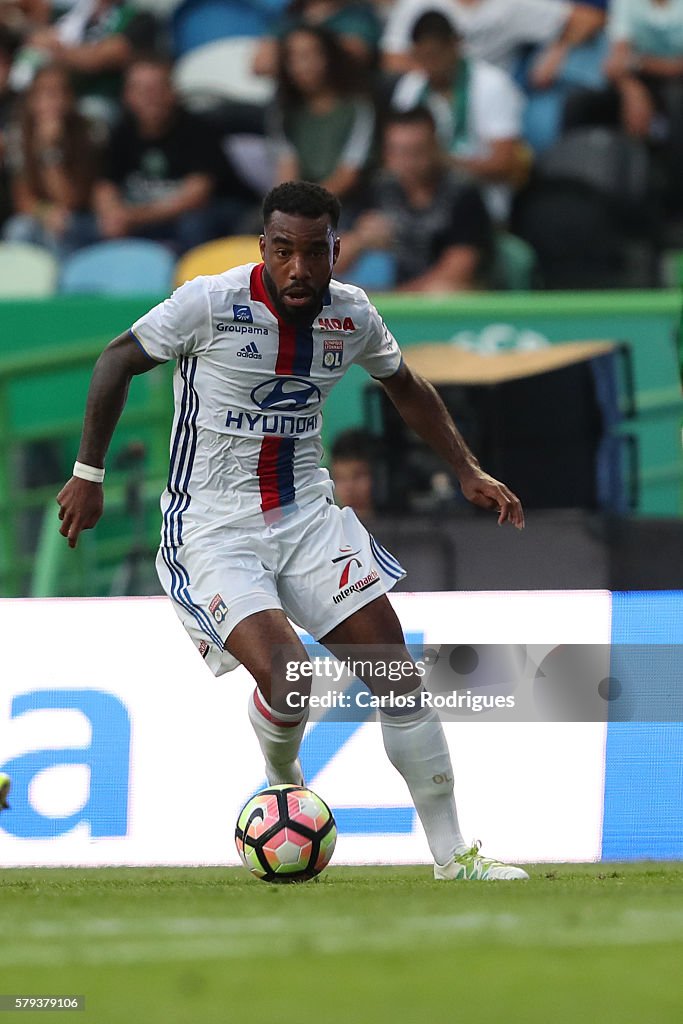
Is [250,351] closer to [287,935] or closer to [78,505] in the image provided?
[78,505]

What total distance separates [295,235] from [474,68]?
567 centimetres

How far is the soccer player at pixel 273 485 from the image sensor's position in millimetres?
5121

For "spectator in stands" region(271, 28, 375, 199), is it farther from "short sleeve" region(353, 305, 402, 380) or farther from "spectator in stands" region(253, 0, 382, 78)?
"short sleeve" region(353, 305, 402, 380)

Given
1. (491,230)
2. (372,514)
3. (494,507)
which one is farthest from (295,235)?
(491,230)

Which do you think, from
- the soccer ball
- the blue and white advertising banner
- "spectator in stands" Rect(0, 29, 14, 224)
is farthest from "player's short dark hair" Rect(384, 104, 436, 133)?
the soccer ball

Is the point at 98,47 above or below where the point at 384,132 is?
above

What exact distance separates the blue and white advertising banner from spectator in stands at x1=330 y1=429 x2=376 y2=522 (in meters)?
2.28

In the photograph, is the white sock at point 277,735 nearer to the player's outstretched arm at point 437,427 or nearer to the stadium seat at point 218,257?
the player's outstretched arm at point 437,427

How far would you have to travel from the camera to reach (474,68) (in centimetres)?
1033

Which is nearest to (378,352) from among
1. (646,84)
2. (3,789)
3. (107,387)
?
(107,387)

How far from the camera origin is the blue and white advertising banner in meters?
6.04

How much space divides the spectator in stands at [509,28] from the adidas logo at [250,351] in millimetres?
5733

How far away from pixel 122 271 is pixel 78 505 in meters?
5.33

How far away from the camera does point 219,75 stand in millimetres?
10844
